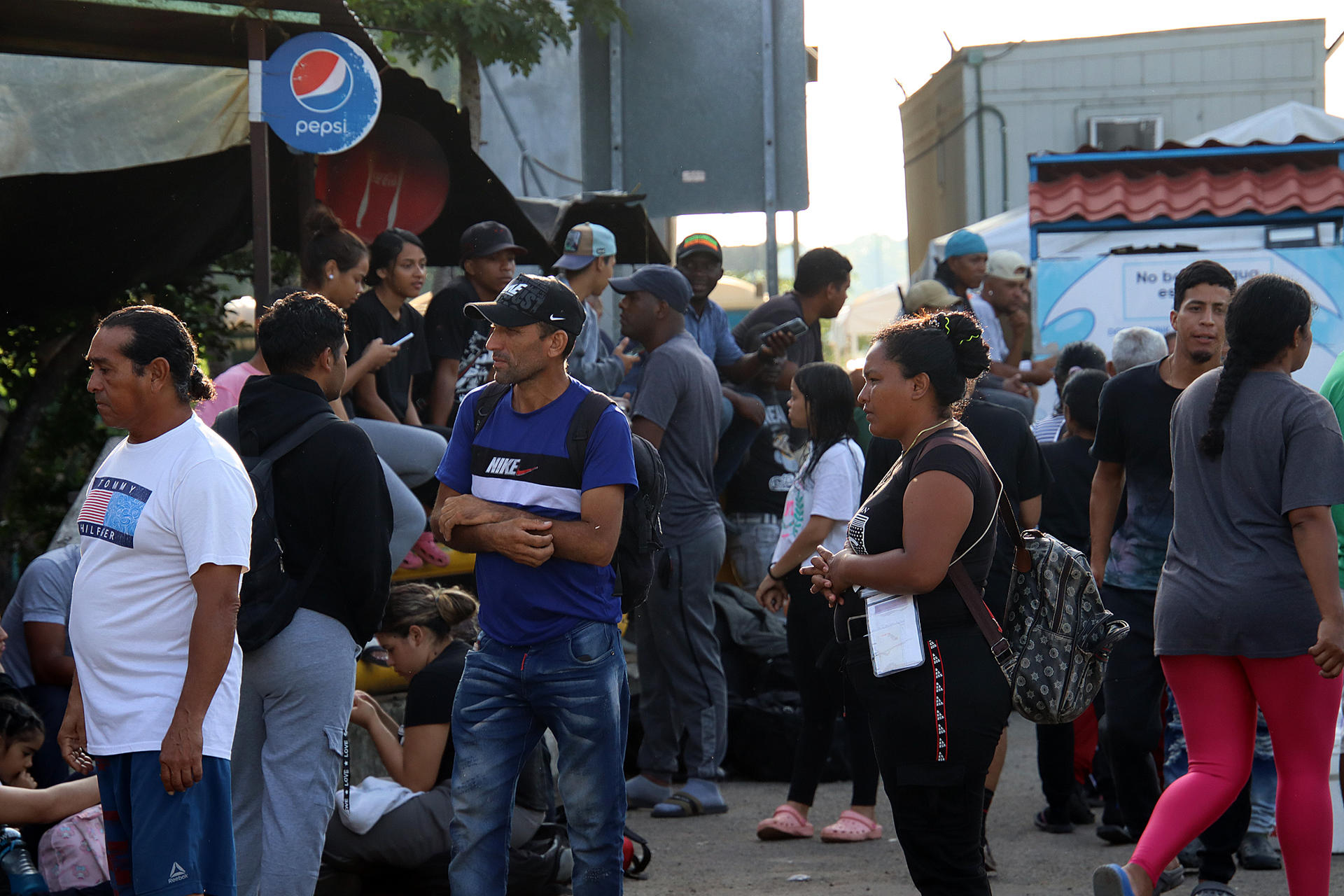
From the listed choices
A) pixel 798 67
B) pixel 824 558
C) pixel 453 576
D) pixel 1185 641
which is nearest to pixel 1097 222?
pixel 798 67

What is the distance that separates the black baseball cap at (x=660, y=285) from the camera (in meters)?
6.45

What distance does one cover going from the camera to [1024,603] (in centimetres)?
386

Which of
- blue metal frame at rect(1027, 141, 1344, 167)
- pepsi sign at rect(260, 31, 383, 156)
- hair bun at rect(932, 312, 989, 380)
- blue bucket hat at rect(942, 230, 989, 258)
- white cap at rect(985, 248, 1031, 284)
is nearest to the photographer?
hair bun at rect(932, 312, 989, 380)

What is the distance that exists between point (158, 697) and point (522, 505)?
1085mm

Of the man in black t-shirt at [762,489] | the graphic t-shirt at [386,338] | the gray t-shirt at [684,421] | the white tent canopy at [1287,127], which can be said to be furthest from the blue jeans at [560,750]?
the white tent canopy at [1287,127]

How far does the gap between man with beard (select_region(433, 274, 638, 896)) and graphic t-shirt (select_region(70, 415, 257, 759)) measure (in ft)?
2.33

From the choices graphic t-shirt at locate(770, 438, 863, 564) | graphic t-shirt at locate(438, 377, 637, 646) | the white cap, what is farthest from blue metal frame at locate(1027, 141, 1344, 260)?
graphic t-shirt at locate(438, 377, 637, 646)

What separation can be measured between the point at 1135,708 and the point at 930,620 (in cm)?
198

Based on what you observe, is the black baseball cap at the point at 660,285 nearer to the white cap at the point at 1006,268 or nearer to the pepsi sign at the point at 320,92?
the pepsi sign at the point at 320,92

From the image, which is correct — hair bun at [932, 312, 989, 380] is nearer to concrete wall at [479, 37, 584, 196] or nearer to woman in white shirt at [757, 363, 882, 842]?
woman in white shirt at [757, 363, 882, 842]

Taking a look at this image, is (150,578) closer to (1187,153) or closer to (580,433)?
(580,433)

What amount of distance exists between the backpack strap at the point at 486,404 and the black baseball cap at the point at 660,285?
2.33 m

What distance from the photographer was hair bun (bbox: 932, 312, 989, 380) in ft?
12.5

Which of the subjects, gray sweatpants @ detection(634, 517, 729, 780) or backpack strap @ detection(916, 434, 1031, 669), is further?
gray sweatpants @ detection(634, 517, 729, 780)
